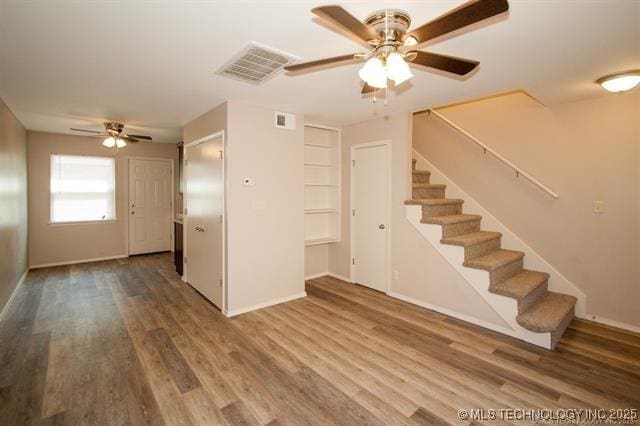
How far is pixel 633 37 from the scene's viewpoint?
1994 mm

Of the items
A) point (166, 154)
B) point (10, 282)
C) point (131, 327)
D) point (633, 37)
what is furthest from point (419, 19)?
point (166, 154)

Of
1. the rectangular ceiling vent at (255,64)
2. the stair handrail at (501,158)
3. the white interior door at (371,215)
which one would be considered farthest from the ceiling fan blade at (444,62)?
the stair handrail at (501,158)

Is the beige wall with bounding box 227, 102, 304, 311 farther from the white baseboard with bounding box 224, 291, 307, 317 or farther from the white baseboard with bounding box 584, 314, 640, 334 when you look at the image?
the white baseboard with bounding box 584, 314, 640, 334

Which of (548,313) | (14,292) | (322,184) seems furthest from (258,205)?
(14,292)

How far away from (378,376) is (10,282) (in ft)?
15.7

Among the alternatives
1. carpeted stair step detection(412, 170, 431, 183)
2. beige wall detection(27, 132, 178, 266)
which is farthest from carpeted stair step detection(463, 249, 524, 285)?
beige wall detection(27, 132, 178, 266)

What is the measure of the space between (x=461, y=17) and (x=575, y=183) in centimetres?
326

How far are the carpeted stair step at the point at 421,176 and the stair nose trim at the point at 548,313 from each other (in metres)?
2.19

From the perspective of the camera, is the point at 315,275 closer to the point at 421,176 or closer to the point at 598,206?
the point at 421,176

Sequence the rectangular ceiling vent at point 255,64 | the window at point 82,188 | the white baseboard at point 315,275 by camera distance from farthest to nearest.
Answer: the window at point 82,188
the white baseboard at point 315,275
the rectangular ceiling vent at point 255,64

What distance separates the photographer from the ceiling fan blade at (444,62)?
5.30 ft

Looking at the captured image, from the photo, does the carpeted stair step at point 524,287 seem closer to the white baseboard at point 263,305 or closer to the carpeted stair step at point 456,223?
the carpeted stair step at point 456,223

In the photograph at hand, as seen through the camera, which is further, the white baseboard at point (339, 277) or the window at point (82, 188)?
the window at point (82, 188)

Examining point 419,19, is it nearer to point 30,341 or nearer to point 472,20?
point 472,20
